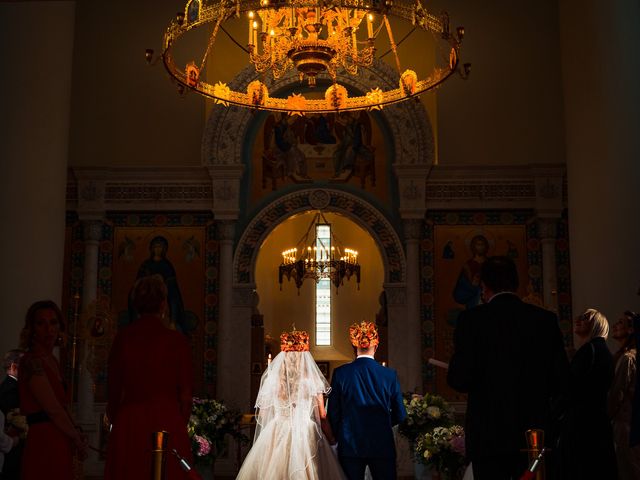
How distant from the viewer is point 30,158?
895cm

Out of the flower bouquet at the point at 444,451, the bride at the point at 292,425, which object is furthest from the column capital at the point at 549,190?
the bride at the point at 292,425

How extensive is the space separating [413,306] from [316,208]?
2.31 m

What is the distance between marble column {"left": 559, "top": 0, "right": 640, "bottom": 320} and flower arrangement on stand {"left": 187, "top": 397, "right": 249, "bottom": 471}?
449 cm

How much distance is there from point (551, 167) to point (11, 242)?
9045mm

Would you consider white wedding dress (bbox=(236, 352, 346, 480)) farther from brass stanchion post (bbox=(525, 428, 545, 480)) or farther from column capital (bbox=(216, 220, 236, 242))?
column capital (bbox=(216, 220, 236, 242))

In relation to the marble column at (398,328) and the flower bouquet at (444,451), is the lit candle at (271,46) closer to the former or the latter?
the flower bouquet at (444,451)

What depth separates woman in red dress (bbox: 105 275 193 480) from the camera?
4.54 m

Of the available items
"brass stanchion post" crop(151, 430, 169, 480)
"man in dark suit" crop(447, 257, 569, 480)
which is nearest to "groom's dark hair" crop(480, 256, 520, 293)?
"man in dark suit" crop(447, 257, 569, 480)

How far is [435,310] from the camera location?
46.6 feet

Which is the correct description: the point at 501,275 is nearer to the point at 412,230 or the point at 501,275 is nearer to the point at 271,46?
the point at 271,46

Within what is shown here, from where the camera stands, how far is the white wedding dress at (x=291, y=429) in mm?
8383

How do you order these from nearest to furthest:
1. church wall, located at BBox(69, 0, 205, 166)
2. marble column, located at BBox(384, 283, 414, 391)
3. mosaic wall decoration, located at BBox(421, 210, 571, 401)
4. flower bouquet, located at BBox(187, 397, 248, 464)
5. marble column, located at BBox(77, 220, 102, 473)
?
flower bouquet, located at BBox(187, 397, 248, 464) < marble column, located at BBox(77, 220, 102, 473) < marble column, located at BBox(384, 283, 414, 391) < mosaic wall decoration, located at BBox(421, 210, 571, 401) < church wall, located at BBox(69, 0, 205, 166)

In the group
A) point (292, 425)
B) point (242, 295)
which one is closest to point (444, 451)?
point (292, 425)

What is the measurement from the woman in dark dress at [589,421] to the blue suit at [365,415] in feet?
4.93
